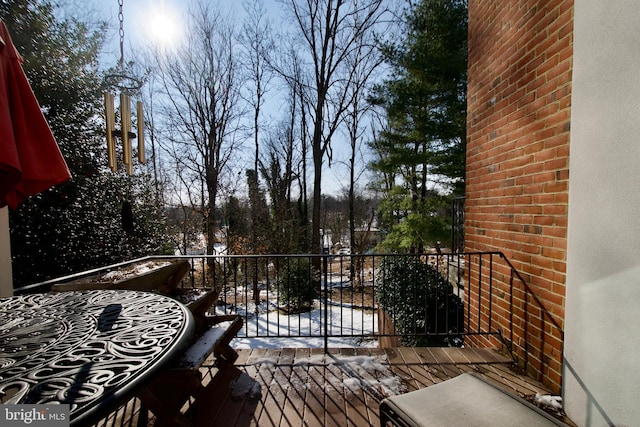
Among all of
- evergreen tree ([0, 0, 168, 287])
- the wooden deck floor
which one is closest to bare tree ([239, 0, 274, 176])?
evergreen tree ([0, 0, 168, 287])

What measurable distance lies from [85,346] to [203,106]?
1019 cm

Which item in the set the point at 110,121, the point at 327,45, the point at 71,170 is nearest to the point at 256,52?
the point at 327,45

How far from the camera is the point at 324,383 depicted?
6.65ft

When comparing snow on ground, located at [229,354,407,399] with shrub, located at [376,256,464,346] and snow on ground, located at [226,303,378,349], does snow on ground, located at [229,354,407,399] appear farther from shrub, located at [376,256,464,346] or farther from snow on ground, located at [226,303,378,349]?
shrub, located at [376,256,464,346]

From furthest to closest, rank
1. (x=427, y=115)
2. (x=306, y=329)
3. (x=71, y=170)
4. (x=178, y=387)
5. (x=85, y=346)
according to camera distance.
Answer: (x=427, y=115) < (x=306, y=329) < (x=71, y=170) < (x=178, y=387) < (x=85, y=346)

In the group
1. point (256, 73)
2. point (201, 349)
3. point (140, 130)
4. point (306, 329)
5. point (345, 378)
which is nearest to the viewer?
point (201, 349)

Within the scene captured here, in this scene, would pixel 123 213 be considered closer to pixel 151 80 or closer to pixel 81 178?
pixel 81 178

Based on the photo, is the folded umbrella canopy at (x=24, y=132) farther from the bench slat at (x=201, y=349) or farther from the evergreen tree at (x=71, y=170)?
the evergreen tree at (x=71, y=170)

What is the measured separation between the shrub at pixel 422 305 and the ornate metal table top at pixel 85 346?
2.59 metres

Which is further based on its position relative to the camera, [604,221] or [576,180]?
[576,180]

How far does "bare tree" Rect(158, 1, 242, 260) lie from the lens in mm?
9188

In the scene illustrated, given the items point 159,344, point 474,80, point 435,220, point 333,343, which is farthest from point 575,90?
point 435,220

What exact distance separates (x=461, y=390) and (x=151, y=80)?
1196 centimetres

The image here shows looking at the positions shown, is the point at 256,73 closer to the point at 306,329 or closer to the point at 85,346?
the point at 306,329
